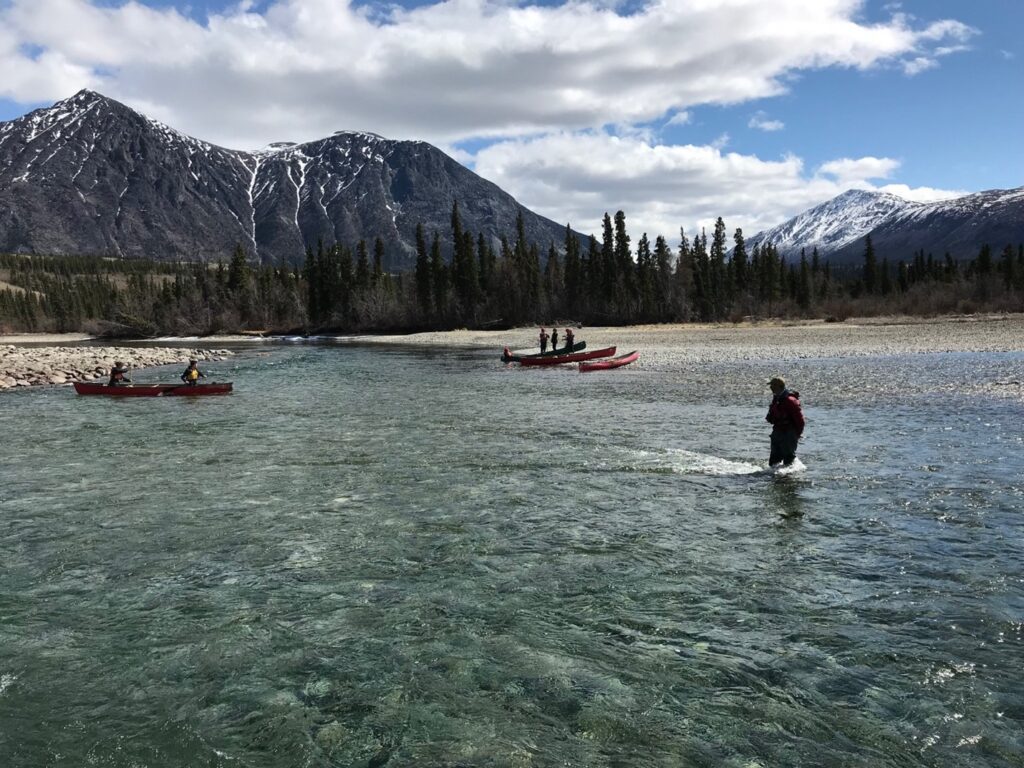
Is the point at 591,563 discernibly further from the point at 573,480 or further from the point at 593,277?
the point at 593,277

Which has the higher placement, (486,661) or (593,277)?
(593,277)

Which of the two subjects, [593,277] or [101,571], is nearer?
[101,571]

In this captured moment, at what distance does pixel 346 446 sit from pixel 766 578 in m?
13.7

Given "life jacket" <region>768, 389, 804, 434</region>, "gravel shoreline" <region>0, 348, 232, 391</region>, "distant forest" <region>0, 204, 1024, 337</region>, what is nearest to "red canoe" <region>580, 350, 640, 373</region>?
"life jacket" <region>768, 389, 804, 434</region>

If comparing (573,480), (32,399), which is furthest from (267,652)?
(32,399)

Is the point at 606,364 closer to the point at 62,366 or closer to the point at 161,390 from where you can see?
Result: the point at 161,390

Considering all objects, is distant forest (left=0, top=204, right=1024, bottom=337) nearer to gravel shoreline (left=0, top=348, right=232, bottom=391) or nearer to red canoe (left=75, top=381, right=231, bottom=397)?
gravel shoreline (left=0, top=348, right=232, bottom=391)

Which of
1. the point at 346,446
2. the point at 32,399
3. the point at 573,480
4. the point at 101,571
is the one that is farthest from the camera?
the point at 32,399

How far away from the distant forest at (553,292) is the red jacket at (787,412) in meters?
95.4

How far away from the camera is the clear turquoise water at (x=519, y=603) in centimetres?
643

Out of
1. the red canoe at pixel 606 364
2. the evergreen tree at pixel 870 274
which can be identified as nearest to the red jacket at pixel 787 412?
the red canoe at pixel 606 364

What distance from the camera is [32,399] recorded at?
1366 inches

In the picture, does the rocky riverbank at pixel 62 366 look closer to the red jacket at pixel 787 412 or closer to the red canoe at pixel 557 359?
the red canoe at pixel 557 359

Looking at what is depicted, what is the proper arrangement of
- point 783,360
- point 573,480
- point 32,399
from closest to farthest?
point 573,480, point 32,399, point 783,360
